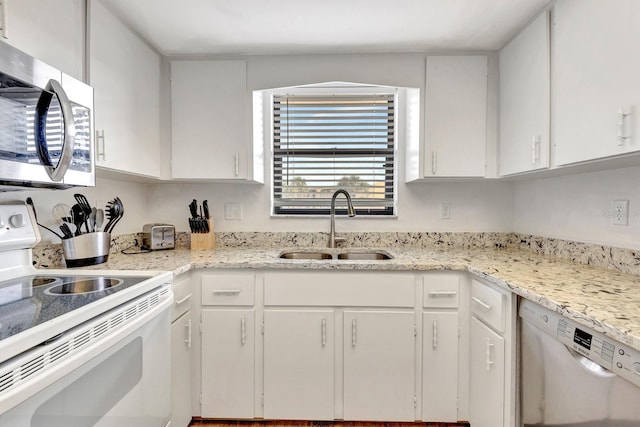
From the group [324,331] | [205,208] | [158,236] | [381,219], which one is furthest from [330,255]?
[158,236]

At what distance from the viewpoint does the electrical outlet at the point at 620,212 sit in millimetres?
1412

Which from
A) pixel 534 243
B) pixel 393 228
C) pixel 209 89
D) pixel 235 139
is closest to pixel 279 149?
pixel 235 139

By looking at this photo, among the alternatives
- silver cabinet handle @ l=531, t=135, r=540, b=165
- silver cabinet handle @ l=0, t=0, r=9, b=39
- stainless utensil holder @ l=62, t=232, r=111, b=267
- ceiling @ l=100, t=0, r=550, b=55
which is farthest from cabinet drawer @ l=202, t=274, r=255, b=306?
silver cabinet handle @ l=531, t=135, r=540, b=165

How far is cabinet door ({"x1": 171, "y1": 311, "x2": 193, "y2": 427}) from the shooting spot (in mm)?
1549

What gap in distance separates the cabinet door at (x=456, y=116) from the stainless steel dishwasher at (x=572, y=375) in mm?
1005

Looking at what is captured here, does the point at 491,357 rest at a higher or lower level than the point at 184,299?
lower

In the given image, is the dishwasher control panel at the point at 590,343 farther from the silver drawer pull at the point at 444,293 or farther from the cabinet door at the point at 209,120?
the cabinet door at the point at 209,120

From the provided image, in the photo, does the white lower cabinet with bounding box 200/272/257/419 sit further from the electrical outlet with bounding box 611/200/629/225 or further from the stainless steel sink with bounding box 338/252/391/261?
the electrical outlet with bounding box 611/200/629/225

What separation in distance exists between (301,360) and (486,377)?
35.1 inches

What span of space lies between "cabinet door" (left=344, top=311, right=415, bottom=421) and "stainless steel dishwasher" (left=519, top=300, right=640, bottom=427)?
0.55 m

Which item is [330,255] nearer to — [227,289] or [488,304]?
[227,289]

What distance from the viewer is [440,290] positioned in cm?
167

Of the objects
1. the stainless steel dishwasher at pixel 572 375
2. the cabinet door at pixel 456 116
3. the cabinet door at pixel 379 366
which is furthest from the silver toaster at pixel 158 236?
the stainless steel dishwasher at pixel 572 375

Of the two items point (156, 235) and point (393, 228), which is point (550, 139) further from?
point (156, 235)
